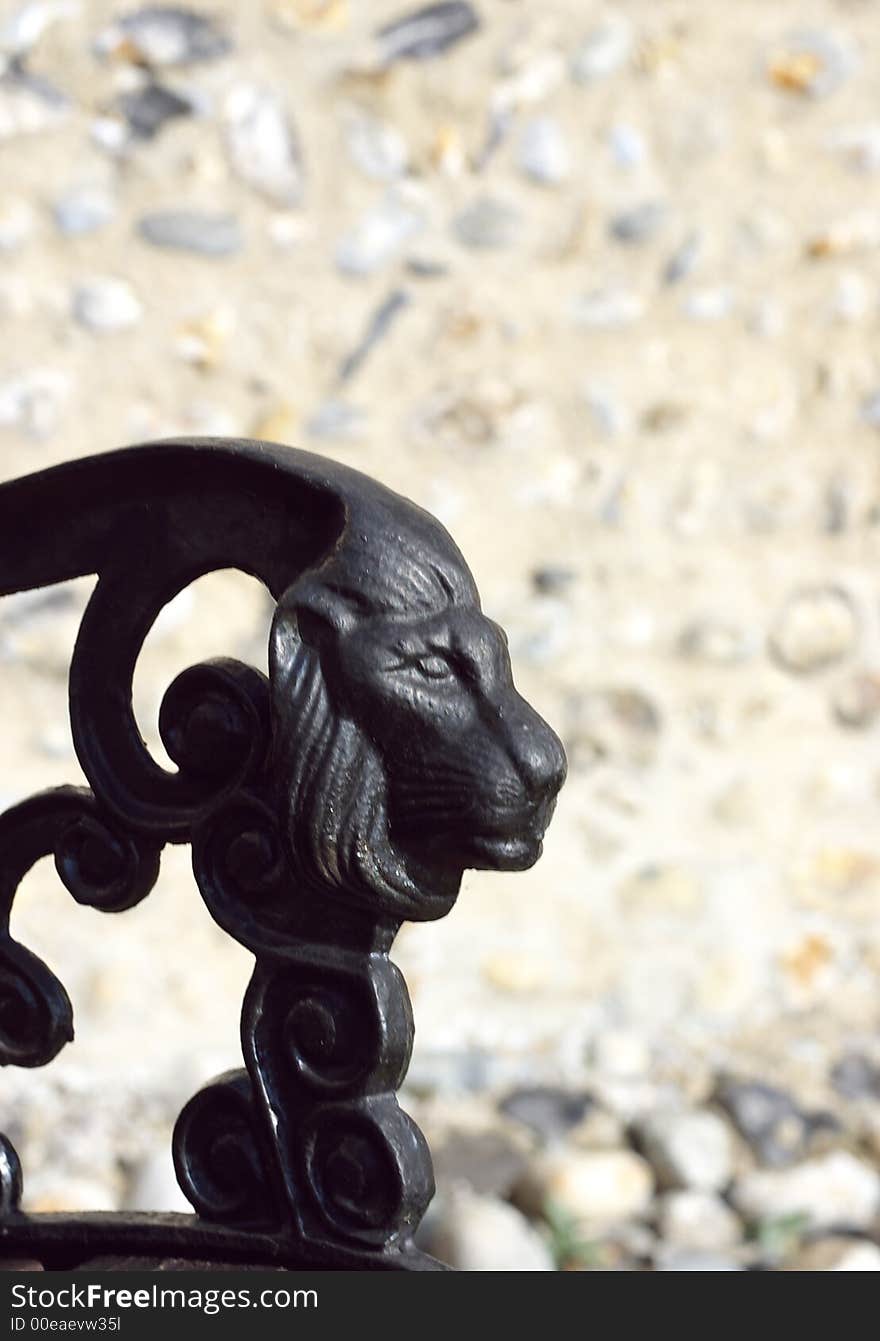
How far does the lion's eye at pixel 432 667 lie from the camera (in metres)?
0.72

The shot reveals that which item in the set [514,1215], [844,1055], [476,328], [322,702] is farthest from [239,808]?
[844,1055]

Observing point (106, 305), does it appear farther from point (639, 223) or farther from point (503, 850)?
point (503, 850)

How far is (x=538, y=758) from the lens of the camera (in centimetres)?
72

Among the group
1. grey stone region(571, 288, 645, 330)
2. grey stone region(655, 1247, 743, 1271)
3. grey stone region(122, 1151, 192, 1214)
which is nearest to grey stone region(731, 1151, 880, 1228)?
grey stone region(655, 1247, 743, 1271)

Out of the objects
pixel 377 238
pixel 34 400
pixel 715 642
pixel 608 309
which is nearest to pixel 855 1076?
pixel 715 642

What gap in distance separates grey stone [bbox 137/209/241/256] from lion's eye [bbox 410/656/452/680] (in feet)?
6.59

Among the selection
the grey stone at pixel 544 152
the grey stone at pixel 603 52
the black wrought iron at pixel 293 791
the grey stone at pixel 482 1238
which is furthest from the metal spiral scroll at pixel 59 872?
the grey stone at pixel 603 52

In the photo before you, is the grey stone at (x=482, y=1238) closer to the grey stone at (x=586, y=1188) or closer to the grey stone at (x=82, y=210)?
the grey stone at (x=586, y=1188)

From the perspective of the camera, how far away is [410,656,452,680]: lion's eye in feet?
2.36

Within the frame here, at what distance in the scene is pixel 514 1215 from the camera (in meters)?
2.25

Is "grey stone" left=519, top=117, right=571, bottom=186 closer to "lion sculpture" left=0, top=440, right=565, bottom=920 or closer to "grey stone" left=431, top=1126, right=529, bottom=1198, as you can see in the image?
"grey stone" left=431, top=1126, right=529, bottom=1198

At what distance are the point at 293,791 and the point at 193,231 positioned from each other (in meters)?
2.04

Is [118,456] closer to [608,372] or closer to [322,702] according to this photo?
[322,702]

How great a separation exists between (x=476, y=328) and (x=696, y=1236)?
153 cm
